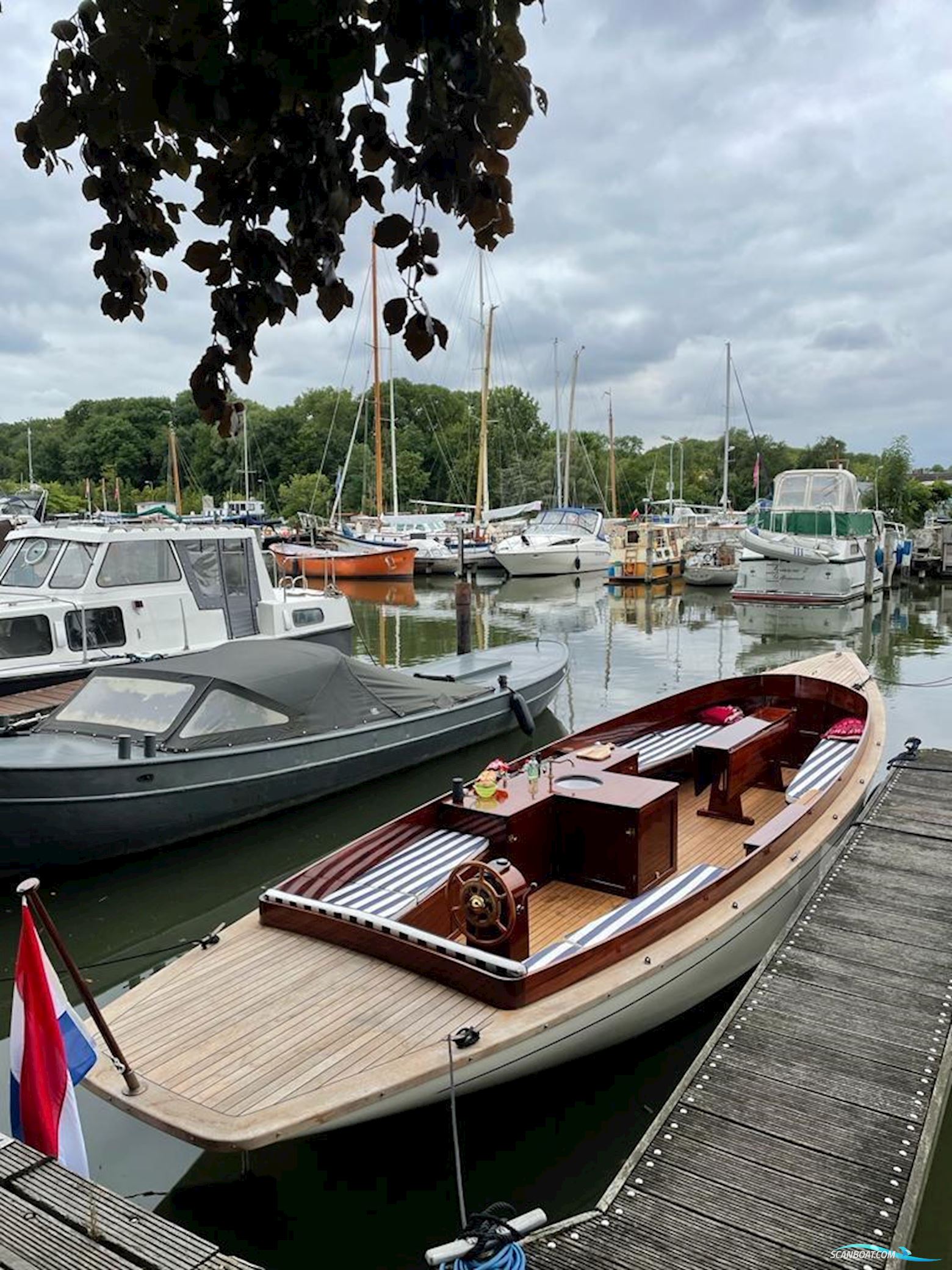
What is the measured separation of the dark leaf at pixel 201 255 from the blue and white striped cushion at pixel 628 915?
3714mm

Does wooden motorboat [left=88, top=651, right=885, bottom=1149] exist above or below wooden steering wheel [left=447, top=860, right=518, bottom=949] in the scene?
below

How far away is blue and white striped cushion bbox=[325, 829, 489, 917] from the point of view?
5.58m

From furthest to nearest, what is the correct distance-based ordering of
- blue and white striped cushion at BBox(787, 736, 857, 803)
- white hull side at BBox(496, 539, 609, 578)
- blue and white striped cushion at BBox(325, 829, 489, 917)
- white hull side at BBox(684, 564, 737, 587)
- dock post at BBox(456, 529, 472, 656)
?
white hull side at BBox(496, 539, 609, 578) → white hull side at BBox(684, 564, 737, 587) → dock post at BBox(456, 529, 472, 656) → blue and white striped cushion at BBox(787, 736, 857, 803) → blue and white striped cushion at BBox(325, 829, 489, 917)

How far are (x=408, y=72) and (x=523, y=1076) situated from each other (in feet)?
14.7

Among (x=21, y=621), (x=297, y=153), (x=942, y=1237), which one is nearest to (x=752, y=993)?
(x=942, y=1237)

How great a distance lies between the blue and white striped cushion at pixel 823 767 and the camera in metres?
7.60

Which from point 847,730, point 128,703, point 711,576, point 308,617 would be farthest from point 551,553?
point 128,703

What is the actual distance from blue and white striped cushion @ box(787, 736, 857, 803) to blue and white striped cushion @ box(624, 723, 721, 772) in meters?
0.91

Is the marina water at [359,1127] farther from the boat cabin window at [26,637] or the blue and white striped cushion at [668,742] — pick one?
the boat cabin window at [26,637]

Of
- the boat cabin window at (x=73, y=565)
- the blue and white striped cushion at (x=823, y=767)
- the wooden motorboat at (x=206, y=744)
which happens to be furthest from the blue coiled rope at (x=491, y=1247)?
the boat cabin window at (x=73, y=565)

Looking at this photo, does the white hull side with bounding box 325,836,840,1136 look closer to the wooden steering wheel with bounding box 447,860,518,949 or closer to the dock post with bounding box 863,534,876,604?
the wooden steering wheel with bounding box 447,860,518,949

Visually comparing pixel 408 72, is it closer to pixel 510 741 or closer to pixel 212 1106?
pixel 212 1106

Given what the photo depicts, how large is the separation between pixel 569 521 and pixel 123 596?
3100 centimetres

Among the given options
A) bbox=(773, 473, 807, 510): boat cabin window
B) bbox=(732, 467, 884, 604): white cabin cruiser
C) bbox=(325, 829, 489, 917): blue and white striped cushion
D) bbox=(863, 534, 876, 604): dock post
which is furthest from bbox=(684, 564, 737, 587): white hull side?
bbox=(325, 829, 489, 917): blue and white striped cushion
